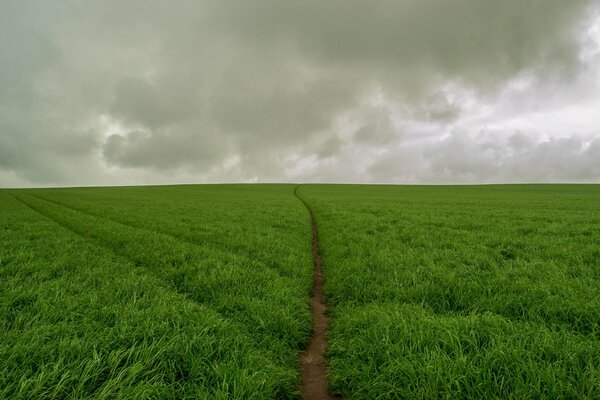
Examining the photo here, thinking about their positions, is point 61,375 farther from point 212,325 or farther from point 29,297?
point 29,297

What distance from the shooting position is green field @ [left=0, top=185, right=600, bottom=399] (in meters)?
3.50

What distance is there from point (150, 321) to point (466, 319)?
5.41 metres

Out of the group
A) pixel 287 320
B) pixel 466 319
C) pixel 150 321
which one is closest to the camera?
pixel 150 321

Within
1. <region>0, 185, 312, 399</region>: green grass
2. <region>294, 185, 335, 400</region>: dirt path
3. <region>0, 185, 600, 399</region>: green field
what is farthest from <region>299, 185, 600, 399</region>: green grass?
<region>0, 185, 312, 399</region>: green grass

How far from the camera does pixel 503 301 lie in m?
5.68

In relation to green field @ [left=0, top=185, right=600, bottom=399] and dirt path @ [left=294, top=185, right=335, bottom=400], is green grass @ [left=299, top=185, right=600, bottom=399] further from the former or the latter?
dirt path @ [left=294, top=185, right=335, bottom=400]

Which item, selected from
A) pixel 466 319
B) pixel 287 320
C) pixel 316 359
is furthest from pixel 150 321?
pixel 466 319

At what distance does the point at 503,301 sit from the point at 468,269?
1889mm

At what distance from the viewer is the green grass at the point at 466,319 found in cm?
356

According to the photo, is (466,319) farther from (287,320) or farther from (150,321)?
(150,321)

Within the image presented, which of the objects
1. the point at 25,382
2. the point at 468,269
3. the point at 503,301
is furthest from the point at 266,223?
the point at 25,382

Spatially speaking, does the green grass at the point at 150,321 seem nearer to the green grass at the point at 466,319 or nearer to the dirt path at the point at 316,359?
the dirt path at the point at 316,359

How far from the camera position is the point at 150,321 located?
4691 millimetres

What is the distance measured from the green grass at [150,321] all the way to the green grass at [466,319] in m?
1.12
